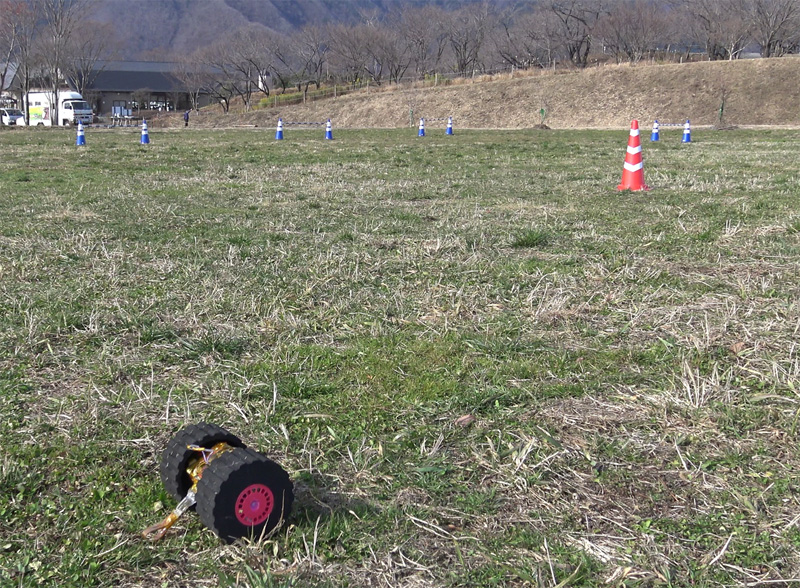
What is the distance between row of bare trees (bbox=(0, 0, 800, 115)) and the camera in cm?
6812

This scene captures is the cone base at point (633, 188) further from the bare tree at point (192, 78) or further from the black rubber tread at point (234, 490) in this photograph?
the bare tree at point (192, 78)

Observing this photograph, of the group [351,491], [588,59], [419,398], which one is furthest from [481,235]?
[588,59]

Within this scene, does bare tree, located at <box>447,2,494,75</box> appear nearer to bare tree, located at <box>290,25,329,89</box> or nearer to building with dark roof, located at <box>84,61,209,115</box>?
bare tree, located at <box>290,25,329,89</box>

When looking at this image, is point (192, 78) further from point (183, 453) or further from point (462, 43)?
point (183, 453)

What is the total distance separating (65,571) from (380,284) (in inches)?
120

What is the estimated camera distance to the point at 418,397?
9.97 feet

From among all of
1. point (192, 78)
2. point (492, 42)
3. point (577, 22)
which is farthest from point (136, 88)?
point (577, 22)

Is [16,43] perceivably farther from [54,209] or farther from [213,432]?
[213,432]

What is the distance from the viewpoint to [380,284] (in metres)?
4.79

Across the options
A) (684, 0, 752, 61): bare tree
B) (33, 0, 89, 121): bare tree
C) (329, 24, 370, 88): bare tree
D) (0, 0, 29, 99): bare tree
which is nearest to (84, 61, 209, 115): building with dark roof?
(329, 24, 370, 88): bare tree

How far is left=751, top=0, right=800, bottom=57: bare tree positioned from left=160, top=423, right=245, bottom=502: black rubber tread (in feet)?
246

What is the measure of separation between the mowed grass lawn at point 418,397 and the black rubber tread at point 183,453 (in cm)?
11

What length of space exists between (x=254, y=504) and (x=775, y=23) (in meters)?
76.7

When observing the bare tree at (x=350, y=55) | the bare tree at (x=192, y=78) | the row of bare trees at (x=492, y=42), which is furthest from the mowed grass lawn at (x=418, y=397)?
the bare tree at (x=192, y=78)
